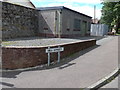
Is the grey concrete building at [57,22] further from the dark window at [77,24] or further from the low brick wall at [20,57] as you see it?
the low brick wall at [20,57]

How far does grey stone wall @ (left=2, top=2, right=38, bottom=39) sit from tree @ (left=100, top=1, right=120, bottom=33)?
28.0 metres

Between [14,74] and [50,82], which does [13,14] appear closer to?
[14,74]

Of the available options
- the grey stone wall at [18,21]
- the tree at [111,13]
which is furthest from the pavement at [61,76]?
the tree at [111,13]

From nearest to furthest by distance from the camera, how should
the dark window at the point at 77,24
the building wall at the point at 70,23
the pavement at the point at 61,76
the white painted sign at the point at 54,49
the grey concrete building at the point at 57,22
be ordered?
the pavement at the point at 61,76 → the white painted sign at the point at 54,49 → the grey concrete building at the point at 57,22 → the building wall at the point at 70,23 → the dark window at the point at 77,24

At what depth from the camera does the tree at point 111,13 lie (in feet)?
135

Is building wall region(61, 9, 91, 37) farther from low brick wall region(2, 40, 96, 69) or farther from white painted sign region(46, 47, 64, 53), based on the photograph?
low brick wall region(2, 40, 96, 69)

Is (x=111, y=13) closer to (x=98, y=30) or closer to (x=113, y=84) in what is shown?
(x=98, y=30)

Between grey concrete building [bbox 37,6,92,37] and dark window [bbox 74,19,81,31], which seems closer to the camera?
grey concrete building [bbox 37,6,92,37]

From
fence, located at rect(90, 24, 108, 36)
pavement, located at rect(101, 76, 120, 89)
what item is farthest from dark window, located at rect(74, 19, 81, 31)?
pavement, located at rect(101, 76, 120, 89)

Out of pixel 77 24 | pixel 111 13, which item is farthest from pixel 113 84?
pixel 111 13

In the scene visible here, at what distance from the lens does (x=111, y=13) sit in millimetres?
43156

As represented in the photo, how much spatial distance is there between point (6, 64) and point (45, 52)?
6.42 feet

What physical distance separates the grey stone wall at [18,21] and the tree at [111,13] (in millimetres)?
27967

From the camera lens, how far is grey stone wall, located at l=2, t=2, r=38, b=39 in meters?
14.9
